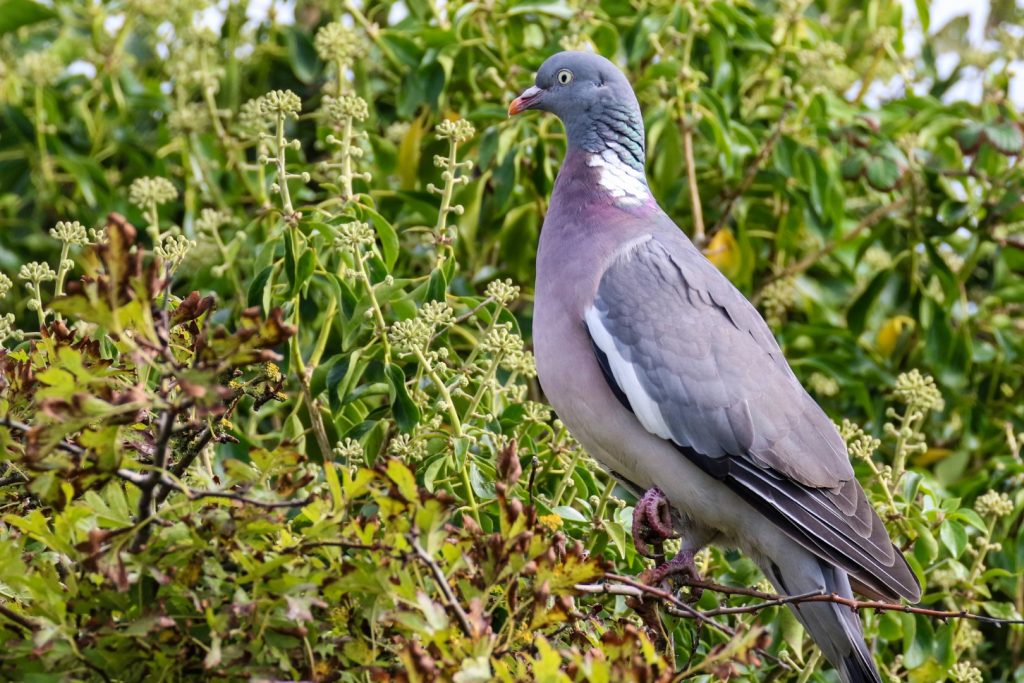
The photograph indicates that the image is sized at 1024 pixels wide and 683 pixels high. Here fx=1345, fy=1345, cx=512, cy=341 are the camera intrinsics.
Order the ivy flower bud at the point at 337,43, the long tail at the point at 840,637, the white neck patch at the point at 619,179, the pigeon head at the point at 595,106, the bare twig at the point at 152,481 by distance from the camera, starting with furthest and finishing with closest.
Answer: the ivy flower bud at the point at 337,43, the pigeon head at the point at 595,106, the white neck patch at the point at 619,179, the long tail at the point at 840,637, the bare twig at the point at 152,481

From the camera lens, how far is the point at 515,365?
3.33 meters

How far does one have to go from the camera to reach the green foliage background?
6.99ft

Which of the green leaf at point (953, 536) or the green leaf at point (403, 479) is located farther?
the green leaf at point (953, 536)

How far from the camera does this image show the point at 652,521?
3379 mm

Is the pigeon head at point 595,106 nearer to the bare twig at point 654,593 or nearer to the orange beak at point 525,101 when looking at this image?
the orange beak at point 525,101

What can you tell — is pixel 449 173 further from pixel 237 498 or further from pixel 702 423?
pixel 237 498

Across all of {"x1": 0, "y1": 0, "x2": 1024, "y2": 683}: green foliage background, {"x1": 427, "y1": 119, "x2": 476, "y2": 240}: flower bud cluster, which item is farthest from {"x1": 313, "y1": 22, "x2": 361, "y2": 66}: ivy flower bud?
{"x1": 427, "y1": 119, "x2": 476, "y2": 240}: flower bud cluster

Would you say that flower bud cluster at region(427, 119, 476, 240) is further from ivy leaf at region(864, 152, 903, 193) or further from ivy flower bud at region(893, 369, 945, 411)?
ivy leaf at region(864, 152, 903, 193)

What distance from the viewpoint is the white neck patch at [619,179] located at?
3.82 m

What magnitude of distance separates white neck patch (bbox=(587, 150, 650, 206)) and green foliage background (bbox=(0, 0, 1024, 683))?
439 millimetres

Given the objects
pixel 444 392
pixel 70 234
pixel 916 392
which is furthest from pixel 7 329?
pixel 916 392

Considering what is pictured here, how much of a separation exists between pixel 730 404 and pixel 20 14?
10.4ft

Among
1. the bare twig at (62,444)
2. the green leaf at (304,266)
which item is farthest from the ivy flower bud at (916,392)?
the bare twig at (62,444)

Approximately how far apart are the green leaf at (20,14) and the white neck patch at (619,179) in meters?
2.34
